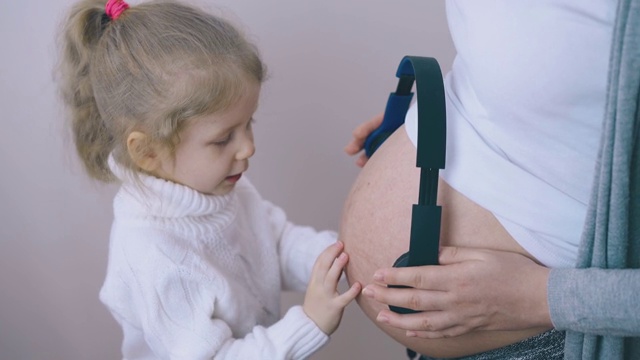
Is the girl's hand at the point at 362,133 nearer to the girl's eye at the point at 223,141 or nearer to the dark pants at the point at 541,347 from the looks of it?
the girl's eye at the point at 223,141

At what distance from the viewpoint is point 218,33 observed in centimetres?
101

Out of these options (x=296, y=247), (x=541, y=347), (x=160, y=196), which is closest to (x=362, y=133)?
(x=296, y=247)

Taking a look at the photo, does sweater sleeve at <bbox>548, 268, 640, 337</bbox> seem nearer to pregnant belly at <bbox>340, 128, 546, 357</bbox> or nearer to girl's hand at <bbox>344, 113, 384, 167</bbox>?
pregnant belly at <bbox>340, 128, 546, 357</bbox>

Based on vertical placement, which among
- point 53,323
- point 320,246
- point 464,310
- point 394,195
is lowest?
point 53,323

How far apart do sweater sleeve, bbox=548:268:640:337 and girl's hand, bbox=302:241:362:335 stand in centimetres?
31

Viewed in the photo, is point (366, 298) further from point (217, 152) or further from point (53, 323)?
point (53, 323)

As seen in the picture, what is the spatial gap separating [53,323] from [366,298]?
0.87m

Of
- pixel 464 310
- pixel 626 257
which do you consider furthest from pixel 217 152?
pixel 626 257

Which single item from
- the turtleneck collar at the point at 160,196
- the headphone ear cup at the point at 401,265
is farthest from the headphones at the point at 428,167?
the turtleneck collar at the point at 160,196

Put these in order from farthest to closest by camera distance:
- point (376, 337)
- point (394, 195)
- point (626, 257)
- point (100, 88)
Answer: point (376, 337)
point (100, 88)
point (394, 195)
point (626, 257)

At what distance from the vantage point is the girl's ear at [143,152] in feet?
A: 3.25

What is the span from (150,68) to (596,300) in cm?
67

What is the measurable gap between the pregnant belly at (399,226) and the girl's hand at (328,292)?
17 millimetres

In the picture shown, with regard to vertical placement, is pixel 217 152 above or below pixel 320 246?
above
